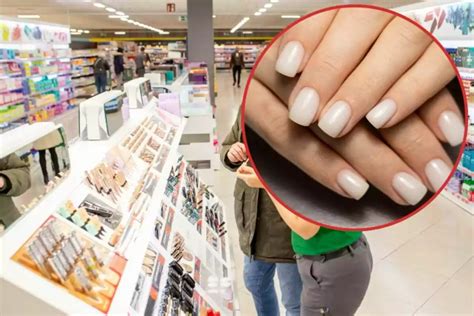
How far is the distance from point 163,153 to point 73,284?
65.7 inches

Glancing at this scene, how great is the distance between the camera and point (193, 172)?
3.78 metres

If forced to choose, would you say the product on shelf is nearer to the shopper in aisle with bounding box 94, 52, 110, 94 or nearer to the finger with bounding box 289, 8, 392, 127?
the finger with bounding box 289, 8, 392, 127

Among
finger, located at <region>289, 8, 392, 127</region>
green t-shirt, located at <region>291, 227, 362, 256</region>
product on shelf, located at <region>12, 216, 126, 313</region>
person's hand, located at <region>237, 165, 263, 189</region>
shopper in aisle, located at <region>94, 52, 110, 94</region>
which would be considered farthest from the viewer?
shopper in aisle, located at <region>94, 52, 110, 94</region>

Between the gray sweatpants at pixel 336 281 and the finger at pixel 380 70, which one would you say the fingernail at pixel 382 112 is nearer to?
the finger at pixel 380 70

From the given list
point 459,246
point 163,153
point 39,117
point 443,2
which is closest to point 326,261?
point 163,153

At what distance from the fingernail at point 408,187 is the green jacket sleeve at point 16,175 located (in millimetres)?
980

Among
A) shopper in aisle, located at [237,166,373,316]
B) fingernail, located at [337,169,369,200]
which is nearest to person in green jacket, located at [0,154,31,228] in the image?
shopper in aisle, located at [237,166,373,316]

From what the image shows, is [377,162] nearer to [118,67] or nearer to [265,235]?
[265,235]

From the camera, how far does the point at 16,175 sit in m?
1.18

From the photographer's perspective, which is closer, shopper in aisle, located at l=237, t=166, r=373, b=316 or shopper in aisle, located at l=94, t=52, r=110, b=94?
shopper in aisle, located at l=237, t=166, r=373, b=316

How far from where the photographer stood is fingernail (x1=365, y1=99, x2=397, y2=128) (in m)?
0.51

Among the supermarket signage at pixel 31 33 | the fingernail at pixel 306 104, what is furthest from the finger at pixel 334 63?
the supermarket signage at pixel 31 33

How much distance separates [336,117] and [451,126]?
0.15 meters

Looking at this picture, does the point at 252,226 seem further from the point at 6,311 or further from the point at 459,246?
the point at 459,246
